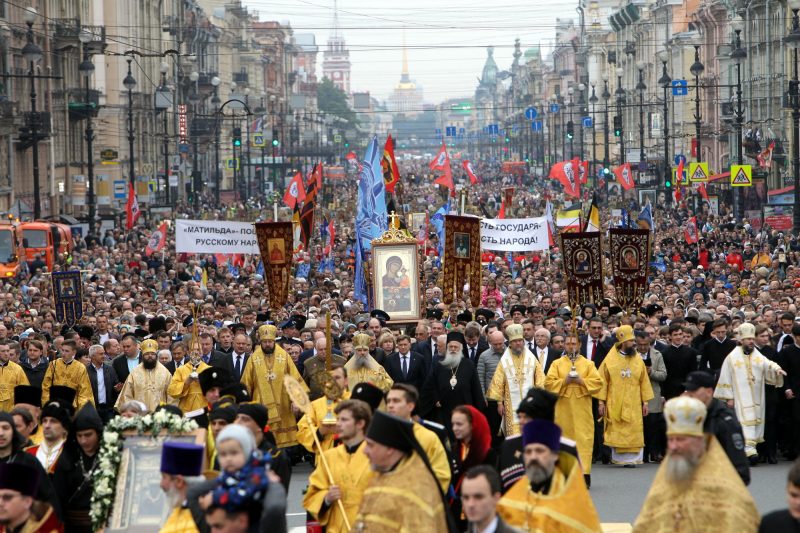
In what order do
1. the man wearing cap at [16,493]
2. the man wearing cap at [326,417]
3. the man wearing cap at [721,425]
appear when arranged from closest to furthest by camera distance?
the man wearing cap at [16,493]
the man wearing cap at [721,425]
the man wearing cap at [326,417]

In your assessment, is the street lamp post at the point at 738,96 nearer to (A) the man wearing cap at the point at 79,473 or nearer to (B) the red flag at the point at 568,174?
(B) the red flag at the point at 568,174

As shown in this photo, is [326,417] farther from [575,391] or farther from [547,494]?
[575,391]

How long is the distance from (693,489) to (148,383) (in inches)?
358

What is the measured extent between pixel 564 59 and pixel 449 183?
109 m

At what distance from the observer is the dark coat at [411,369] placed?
54.7 ft

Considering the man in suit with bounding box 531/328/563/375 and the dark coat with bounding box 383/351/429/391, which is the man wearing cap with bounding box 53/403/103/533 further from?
the man in suit with bounding box 531/328/563/375

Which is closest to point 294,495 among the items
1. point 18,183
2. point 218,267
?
point 218,267

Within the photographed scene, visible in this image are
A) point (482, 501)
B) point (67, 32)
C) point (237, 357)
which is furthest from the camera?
point (67, 32)

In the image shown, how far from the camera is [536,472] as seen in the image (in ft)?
A: 27.1

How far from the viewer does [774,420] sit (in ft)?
→ 55.4

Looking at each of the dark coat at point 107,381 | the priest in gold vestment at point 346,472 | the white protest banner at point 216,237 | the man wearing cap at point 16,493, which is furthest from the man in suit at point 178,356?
the man wearing cap at point 16,493

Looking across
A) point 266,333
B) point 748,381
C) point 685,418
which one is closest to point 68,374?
point 266,333

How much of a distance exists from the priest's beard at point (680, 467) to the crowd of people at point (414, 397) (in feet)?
0.03

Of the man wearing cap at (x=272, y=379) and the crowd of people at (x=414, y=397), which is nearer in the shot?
the crowd of people at (x=414, y=397)
